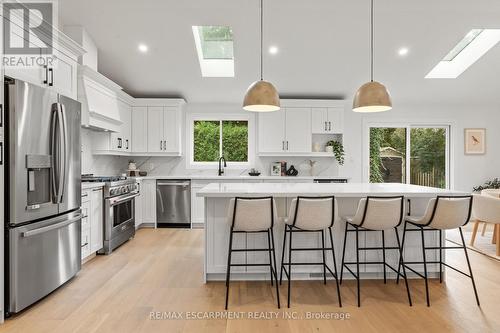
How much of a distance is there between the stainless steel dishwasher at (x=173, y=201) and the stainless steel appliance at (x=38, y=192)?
2.56 m

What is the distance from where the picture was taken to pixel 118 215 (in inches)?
174

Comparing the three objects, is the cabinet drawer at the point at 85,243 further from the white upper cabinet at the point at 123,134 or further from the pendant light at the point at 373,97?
the pendant light at the point at 373,97

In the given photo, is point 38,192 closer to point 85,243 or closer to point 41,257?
point 41,257

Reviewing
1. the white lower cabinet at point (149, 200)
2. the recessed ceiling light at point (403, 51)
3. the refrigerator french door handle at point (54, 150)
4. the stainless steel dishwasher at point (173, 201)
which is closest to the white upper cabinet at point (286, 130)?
the stainless steel dishwasher at point (173, 201)

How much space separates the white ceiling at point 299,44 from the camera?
13.1ft

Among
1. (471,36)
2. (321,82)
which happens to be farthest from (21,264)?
(471,36)

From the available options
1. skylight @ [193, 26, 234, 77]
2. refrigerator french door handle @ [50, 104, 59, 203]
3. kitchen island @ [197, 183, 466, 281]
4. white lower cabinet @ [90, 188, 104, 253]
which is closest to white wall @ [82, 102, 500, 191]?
skylight @ [193, 26, 234, 77]

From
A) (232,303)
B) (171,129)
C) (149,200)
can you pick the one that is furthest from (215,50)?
(232,303)

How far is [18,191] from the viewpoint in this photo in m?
2.45

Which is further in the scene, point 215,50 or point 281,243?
point 215,50

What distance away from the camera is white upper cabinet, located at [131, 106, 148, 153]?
19.6 feet

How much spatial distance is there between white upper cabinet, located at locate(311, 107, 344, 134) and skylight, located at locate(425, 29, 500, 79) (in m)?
1.69

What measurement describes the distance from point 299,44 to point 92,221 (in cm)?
383

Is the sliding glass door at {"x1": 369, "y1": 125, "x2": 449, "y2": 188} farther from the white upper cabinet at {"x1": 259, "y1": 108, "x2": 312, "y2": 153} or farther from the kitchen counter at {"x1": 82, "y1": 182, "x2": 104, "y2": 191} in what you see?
the kitchen counter at {"x1": 82, "y1": 182, "x2": 104, "y2": 191}
